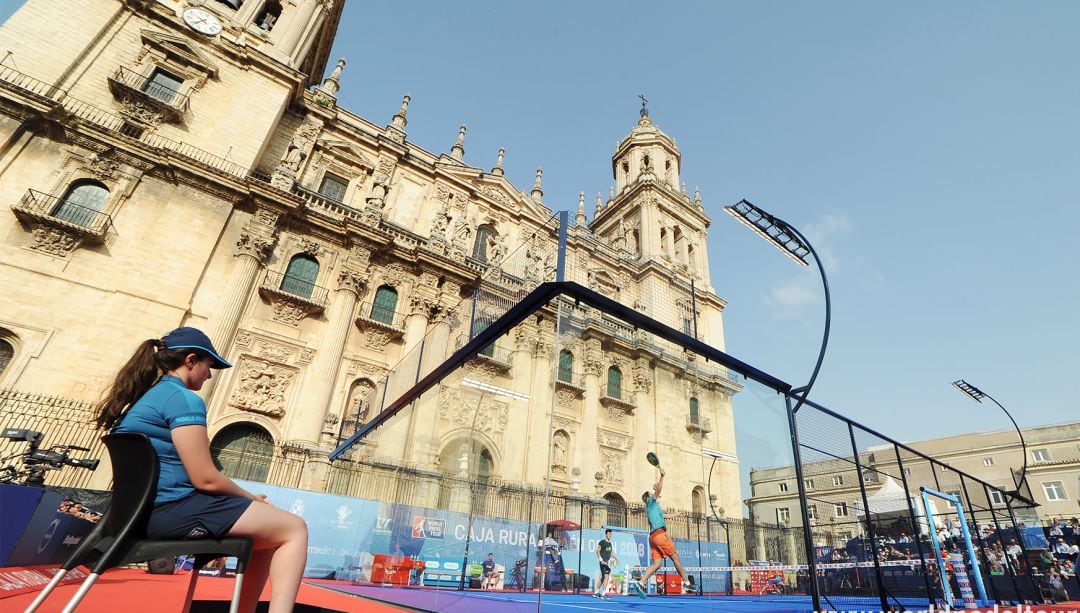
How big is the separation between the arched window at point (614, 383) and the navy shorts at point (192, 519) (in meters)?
18.3

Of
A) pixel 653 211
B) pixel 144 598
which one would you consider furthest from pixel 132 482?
pixel 653 211

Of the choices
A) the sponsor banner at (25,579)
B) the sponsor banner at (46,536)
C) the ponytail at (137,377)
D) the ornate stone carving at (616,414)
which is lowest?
the sponsor banner at (25,579)

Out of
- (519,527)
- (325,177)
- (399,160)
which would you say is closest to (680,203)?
(399,160)

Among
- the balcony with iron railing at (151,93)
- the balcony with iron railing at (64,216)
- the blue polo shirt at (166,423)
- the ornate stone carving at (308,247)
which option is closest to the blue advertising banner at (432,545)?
the blue polo shirt at (166,423)

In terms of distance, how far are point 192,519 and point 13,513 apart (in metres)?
7.28

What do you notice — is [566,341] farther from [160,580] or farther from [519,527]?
[160,580]

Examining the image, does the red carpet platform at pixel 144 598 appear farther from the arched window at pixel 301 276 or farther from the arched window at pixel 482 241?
the arched window at pixel 482 241

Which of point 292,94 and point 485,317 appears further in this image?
point 292,94

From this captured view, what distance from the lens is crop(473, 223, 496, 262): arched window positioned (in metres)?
21.6

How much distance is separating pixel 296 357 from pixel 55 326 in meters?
5.57

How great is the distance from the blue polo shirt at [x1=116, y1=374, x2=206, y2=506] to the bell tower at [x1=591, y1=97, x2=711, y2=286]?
24.8 metres

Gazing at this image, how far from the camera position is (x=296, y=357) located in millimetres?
14766

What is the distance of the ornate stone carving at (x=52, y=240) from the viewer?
1198 cm

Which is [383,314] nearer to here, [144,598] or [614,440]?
[614,440]
